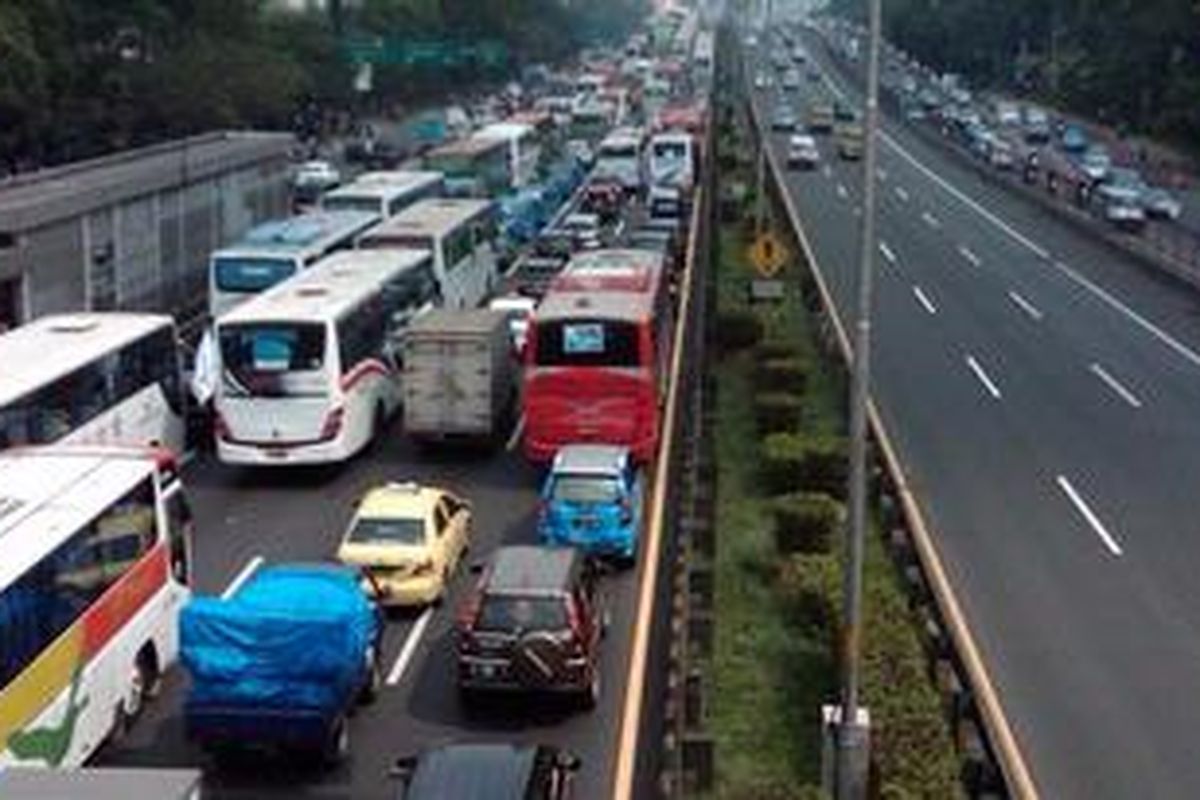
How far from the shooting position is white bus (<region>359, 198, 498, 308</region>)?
4322cm

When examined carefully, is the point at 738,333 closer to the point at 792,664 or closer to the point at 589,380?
the point at 589,380

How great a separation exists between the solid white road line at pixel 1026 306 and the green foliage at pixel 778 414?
670 inches

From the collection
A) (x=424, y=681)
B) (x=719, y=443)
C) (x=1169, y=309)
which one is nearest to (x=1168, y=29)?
(x=1169, y=309)

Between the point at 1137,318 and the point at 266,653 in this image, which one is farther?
the point at 1137,318

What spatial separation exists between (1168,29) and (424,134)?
3679 cm

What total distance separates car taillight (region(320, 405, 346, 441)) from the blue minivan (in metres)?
5.27

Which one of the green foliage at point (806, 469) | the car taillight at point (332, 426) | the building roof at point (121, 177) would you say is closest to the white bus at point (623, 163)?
the building roof at point (121, 177)

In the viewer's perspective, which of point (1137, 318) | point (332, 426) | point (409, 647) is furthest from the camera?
point (1137, 318)

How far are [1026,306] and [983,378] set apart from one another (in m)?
10.8

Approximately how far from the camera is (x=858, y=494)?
17.6m

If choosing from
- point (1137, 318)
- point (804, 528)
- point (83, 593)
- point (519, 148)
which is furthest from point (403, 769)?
point (519, 148)

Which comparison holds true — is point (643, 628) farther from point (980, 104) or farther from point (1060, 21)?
point (980, 104)

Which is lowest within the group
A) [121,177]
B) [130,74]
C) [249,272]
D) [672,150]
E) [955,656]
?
[955,656]

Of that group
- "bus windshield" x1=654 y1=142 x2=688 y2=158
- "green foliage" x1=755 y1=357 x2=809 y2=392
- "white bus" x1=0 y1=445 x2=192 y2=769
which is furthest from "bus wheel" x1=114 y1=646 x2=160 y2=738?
"bus windshield" x1=654 y1=142 x2=688 y2=158
